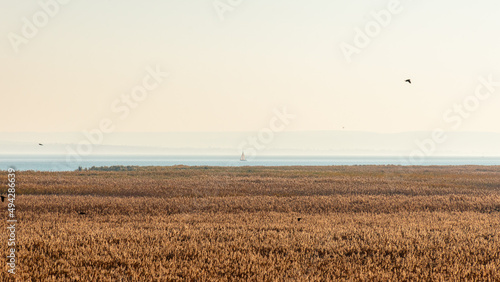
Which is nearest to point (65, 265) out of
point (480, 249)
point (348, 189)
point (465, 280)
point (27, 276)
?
point (27, 276)

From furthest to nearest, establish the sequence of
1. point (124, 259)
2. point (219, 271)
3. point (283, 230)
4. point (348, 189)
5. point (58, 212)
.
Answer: point (348, 189)
point (58, 212)
point (283, 230)
point (124, 259)
point (219, 271)

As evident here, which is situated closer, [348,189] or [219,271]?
[219,271]

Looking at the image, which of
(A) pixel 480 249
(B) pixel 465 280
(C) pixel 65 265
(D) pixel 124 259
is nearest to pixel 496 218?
(A) pixel 480 249

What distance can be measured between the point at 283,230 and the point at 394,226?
5.02 m

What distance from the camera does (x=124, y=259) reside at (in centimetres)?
1104

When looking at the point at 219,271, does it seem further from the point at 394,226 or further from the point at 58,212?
the point at 58,212

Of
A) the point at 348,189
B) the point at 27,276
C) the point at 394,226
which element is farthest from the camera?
the point at 348,189

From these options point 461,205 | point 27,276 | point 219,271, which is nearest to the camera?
point 27,276

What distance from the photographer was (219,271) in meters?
10.3

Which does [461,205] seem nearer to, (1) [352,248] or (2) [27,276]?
(1) [352,248]

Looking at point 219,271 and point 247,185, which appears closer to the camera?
point 219,271

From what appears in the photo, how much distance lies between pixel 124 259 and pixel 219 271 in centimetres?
268

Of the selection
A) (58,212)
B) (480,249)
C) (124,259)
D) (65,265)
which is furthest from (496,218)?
(58,212)

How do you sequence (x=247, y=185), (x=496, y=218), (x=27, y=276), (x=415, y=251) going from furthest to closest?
(x=247, y=185), (x=496, y=218), (x=415, y=251), (x=27, y=276)
